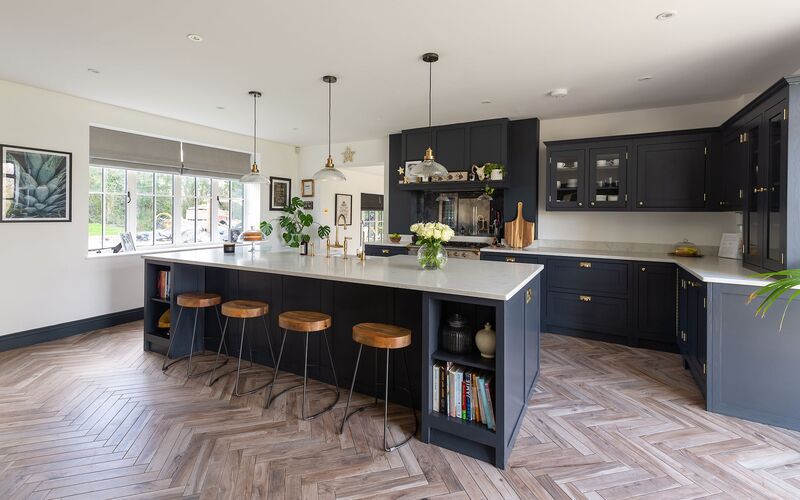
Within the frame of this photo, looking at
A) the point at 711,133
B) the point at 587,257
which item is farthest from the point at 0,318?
the point at 711,133

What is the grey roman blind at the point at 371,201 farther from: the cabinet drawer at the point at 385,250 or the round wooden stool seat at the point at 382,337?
the round wooden stool seat at the point at 382,337

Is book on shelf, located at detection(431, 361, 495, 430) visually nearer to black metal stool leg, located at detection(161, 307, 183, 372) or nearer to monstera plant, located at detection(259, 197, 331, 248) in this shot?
black metal stool leg, located at detection(161, 307, 183, 372)

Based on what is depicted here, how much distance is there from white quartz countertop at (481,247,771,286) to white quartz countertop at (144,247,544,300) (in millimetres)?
1183

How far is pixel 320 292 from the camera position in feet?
10.8

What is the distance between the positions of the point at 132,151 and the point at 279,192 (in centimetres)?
241

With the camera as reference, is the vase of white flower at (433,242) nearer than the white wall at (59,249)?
Yes

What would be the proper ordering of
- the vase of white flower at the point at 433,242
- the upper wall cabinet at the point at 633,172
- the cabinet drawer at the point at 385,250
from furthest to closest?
the cabinet drawer at the point at 385,250, the upper wall cabinet at the point at 633,172, the vase of white flower at the point at 433,242

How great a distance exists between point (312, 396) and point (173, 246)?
380 cm

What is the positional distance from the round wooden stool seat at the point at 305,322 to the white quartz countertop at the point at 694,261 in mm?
2608

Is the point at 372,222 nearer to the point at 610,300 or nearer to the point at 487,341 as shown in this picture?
the point at 610,300

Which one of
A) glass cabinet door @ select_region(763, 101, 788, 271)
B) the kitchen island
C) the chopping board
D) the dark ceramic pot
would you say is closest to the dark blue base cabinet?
the chopping board

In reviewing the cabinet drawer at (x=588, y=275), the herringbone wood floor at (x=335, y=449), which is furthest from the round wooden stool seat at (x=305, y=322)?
the cabinet drawer at (x=588, y=275)

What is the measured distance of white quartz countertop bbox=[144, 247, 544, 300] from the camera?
7.70 ft

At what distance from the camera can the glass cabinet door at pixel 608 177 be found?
4.61 m
